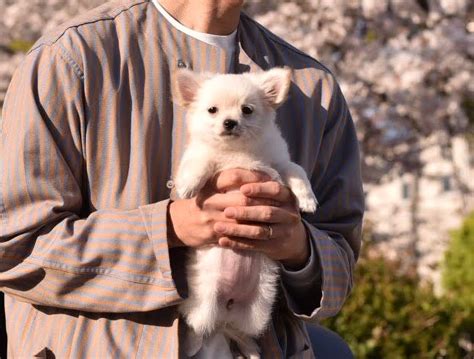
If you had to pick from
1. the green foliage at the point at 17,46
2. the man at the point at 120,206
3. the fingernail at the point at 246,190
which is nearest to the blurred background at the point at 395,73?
the green foliage at the point at 17,46

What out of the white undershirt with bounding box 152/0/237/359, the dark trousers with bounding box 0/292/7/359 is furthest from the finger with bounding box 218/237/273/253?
the dark trousers with bounding box 0/292/7/359

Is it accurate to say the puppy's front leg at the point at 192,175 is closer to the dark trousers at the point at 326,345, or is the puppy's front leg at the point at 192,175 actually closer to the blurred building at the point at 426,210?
the dark trousers at the point at 326,345

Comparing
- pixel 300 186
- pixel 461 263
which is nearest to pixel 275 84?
pixel 300 186

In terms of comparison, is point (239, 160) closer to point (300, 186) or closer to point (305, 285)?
point (300, 186)

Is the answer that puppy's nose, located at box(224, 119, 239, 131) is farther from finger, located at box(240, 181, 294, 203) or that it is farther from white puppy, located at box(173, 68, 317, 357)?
finger, located at box(240, 181, 294, 203)

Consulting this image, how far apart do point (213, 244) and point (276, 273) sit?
22 cm

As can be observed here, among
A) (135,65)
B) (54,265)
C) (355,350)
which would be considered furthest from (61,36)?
(355,350)

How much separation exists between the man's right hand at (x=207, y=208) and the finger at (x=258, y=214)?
0.03 meters

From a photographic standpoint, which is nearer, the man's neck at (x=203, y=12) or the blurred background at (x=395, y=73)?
the man's neck at (x=203, y=12)

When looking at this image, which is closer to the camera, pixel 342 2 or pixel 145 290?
pixel 145 290

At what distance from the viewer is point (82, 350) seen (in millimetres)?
2250

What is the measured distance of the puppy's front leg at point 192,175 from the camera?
2273mm

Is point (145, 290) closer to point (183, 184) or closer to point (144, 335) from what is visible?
point (144, 335)

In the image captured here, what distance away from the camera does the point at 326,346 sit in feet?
9.41
